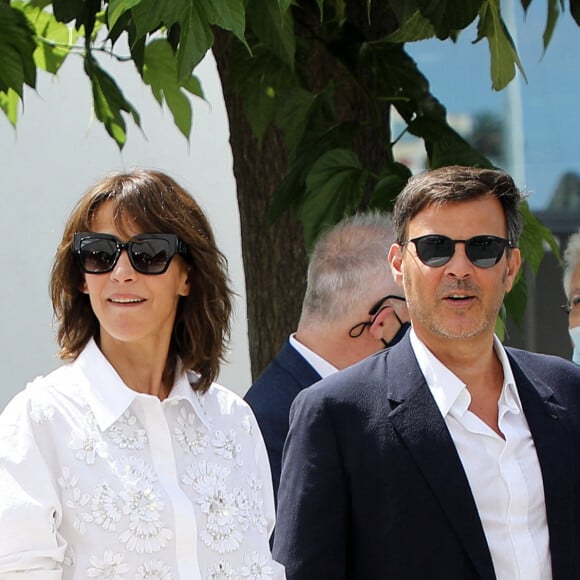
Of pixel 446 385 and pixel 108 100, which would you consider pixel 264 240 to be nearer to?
pixel 108 100

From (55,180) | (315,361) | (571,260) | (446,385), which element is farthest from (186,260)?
(55,180)

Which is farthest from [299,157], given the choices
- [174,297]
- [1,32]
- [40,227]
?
[40,227]

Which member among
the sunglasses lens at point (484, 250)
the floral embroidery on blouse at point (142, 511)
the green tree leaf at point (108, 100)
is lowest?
the floral embroidery on blouse at point (142, 511)

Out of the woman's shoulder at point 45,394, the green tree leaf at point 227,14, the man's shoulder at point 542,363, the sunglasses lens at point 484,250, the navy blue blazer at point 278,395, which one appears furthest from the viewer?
the navy blue blazer at point 278,395

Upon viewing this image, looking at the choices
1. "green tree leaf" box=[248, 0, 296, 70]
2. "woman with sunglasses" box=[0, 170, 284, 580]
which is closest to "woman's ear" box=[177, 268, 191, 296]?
"woman with sunglasses" box=[0, 170, 284, 580]

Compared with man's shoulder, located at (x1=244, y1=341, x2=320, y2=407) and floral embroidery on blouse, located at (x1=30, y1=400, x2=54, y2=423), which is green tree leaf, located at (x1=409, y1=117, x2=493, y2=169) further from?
floral embroidery on blouse, located at (x1=30, y1=400, x2=54, y2=423)

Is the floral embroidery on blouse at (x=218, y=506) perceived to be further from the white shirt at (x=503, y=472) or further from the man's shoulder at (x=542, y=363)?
the man's shoulder at (x=542, y=363)

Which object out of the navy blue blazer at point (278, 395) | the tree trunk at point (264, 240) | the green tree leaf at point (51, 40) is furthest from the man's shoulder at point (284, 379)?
the green tree leaf at point (51, 40)

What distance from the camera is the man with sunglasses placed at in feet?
8.39

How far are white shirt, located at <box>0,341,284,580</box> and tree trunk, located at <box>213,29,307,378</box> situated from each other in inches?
64.7

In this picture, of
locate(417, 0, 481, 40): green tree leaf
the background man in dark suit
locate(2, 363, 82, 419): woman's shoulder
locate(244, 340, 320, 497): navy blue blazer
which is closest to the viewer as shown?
locate(2, 363, 82, 419): woman's shoulder

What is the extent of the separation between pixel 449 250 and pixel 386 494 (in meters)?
0.51

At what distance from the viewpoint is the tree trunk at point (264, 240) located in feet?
13.5

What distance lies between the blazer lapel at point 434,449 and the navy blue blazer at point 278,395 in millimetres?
735
